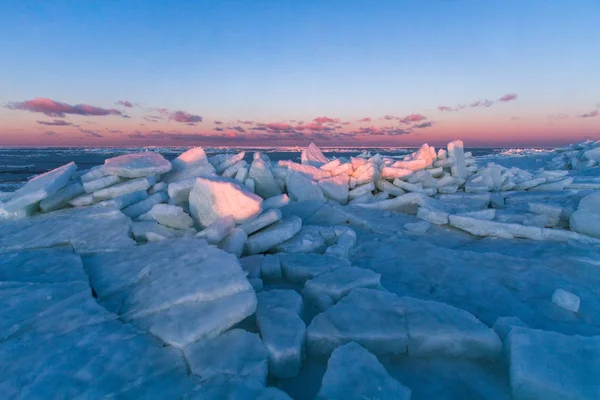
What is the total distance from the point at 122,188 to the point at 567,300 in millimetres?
5679

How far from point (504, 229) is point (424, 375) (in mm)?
3465

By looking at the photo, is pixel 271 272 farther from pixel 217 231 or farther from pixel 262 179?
pixel 262 179

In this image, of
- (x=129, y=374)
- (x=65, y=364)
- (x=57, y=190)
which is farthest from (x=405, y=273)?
(x=57, y=190)

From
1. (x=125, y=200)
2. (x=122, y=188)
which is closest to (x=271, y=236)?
(x=125, y=200)

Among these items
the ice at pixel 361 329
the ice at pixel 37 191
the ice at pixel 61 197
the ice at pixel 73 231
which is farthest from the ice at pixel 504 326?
the ice at pixel 61 197

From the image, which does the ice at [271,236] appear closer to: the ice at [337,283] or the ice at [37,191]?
the ice at [337,283]

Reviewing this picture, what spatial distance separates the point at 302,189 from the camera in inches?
239

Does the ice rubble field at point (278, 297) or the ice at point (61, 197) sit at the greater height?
the ice at point (61, 197)

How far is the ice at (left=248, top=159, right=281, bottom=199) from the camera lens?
616 centimetres

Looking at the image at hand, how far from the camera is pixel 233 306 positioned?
2.14 meters

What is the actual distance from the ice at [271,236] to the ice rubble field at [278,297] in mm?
26

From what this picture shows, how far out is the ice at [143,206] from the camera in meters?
4.71

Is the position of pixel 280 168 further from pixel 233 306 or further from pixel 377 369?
pixel 377 369

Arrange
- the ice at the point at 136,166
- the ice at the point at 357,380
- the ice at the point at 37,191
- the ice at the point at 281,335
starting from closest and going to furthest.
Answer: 1. the ice at the point at 357,380
2. the ice at the point at 281,335
3. the ice at the point at 37,191
4. the ice at the point at 136,166
